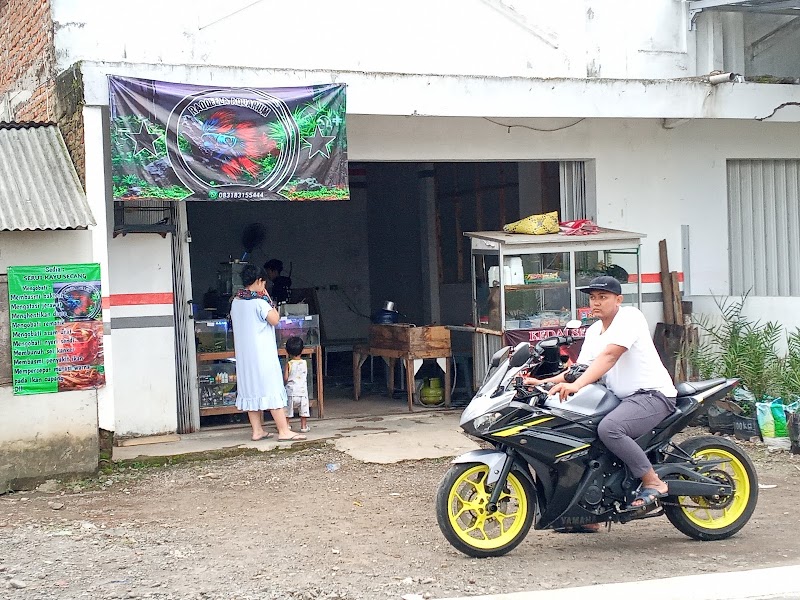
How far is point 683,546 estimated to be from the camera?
6.22 meters

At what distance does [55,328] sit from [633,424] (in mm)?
4804

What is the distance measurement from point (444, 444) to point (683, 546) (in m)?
3.48

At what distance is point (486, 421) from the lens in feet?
18.8

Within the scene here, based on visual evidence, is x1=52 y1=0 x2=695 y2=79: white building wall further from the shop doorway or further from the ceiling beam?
the shop doorway

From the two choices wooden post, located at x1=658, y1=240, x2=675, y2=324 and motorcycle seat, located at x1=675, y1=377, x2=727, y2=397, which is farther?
wooden post, located at x1=658, y1=240, x2=675, y2=324

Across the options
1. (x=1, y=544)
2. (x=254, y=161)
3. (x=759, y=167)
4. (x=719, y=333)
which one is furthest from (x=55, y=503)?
(x=759, y=167)

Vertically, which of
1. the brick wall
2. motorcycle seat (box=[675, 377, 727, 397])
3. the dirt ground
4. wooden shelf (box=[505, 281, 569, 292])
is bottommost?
the dirt ground

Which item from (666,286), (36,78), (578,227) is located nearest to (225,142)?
(36,78)

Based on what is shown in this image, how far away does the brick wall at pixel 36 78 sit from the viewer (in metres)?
8.66

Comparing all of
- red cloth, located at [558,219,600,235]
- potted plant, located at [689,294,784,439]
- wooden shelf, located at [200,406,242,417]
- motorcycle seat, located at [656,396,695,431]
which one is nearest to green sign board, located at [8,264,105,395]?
wooden shelf, located at [200,406,242,417]

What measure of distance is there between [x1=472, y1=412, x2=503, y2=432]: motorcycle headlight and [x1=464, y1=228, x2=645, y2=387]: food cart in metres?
4.76

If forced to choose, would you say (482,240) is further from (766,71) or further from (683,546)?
(683,546)

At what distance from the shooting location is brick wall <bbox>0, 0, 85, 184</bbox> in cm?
866

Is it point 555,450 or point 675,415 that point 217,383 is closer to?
point 555,450
